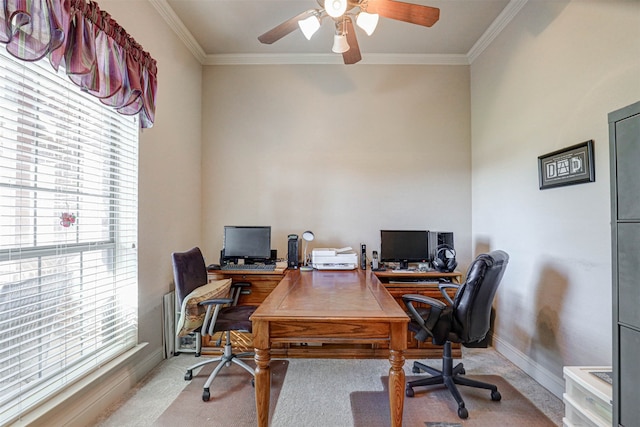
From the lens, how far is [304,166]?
338 centimetres

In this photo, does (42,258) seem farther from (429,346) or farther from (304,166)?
(429,346)

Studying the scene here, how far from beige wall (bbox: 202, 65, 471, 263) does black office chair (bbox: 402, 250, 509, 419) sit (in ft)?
4.59

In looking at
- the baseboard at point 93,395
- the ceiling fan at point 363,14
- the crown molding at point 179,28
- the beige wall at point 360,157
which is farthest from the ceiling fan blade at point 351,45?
the baseboard at point 93,395

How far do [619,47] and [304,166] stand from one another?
8.45 feet

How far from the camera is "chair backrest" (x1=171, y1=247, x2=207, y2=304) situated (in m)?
2.19

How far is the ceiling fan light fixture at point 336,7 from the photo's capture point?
1.72 meters

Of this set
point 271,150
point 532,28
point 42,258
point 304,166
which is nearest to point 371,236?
point 304,166

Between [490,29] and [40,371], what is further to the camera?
[490,29]

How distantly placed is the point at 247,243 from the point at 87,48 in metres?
1.99

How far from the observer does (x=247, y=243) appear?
3.09 metres

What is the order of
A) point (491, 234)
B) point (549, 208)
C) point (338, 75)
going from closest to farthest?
1. point (549, 208)
2. point (491, 234)
3. point (338, 75)

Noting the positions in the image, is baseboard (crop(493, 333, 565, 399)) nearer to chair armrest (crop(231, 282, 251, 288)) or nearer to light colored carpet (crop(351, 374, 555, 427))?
light colored carpet (crop(351, 374, 555, 427))

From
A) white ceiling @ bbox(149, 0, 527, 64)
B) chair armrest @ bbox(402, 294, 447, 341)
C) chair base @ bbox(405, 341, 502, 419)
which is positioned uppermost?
white ceiling @ bbox(149, 0, 527, 64)

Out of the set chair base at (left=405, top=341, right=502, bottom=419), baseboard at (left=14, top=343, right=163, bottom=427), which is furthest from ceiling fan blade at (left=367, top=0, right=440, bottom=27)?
baseboard at (left=14, top=343, right=163, bottom=427)
